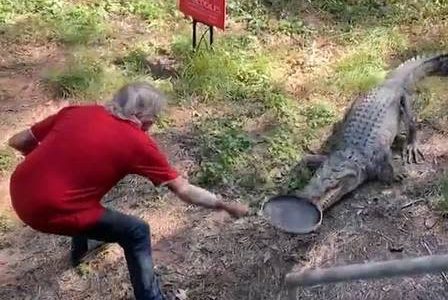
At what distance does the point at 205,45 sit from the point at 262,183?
1.54 metres

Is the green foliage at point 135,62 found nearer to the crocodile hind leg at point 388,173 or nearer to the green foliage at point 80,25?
the green foliage at point 80,25

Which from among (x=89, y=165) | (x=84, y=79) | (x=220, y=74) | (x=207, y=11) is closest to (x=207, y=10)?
(x=207, y=11)

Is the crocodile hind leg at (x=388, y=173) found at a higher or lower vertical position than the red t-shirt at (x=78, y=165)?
lower

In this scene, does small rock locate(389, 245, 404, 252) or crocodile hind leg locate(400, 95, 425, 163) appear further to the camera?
crocodile hind leg locate(400, 95, 425, 163)

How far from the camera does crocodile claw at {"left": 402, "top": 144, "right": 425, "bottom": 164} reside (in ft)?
17.7

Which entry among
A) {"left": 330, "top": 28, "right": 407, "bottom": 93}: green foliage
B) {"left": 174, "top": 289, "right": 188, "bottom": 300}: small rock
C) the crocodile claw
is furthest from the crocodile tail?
{"left": 174, "top": 289, "right": 188, "bottom": 300}: small rock

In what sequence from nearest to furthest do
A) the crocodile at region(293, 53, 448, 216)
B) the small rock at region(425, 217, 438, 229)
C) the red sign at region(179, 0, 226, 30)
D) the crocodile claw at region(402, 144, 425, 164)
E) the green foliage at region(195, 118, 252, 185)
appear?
the small rock at region(425, 217, 438, 229)
the crocodile at region(293, 53, 448, 216)
the green foliage at region(195, 118, 252, 185)
the crocodile claw at region(402, 144, 425, 164)
the red sign at region(179, 0, 226, 30)

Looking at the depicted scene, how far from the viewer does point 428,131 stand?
5684 millimetres

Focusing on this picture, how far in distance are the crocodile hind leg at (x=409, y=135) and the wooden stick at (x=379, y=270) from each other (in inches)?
115

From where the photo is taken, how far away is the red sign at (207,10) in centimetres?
583

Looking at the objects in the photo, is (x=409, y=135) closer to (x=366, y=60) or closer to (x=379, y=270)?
(x=366, y=60)

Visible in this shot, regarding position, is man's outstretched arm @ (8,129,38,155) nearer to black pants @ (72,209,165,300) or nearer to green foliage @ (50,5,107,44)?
black pants @ (72,209,165,300)

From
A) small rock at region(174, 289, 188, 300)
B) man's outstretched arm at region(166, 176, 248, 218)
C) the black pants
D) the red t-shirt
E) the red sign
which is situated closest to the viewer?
the red t-shirt

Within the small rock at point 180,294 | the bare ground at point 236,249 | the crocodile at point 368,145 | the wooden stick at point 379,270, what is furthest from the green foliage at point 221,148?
the wooden stick at point 379,270
